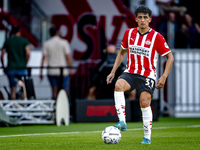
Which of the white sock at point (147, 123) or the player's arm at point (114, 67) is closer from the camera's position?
the white sock at point (147, 123)

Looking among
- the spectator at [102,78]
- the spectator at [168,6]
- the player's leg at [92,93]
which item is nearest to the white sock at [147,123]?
the spectator at [102,78]

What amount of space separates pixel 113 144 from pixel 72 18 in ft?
37.7

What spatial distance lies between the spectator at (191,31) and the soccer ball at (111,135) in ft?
33.6

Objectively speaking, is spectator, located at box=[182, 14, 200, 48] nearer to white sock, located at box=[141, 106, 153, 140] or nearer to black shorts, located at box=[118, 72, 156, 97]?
black shorts, located at box=[118, 72, 156, 97]

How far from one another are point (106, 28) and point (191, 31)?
10.4 ft

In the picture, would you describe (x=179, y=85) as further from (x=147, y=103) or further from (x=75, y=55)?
(x=147, y=103)

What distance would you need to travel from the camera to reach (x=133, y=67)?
6270mm

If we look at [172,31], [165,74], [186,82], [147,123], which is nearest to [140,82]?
[165,74]

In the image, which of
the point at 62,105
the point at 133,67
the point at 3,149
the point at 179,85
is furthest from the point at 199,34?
the point at 3,149

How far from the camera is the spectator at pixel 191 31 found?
15.6m

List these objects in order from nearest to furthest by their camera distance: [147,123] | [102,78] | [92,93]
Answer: [147,123], [102,78], [92,93]

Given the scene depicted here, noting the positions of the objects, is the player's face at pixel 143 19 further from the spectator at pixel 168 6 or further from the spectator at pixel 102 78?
the spectator at pixel 168 6

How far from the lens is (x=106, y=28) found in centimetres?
1706

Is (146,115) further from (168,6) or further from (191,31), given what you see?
(168,6)
